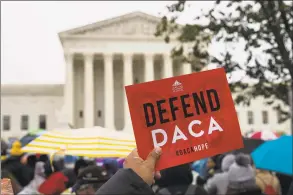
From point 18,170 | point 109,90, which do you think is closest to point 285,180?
point 18,170

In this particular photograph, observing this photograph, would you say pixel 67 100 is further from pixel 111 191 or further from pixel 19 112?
pixel 111 191

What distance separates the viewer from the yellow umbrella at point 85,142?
173 inches

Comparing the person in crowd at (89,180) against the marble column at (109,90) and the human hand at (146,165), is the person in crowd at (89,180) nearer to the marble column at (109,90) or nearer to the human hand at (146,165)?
the human hand at (146,165)

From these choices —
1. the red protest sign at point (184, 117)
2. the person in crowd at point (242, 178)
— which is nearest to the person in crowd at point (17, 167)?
the person in crowd at point (242, 178)

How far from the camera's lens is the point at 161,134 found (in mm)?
Answer: 1834

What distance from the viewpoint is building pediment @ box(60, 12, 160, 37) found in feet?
193

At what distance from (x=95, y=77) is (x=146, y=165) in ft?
199

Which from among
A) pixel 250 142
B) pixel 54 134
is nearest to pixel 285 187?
pixel 250 142

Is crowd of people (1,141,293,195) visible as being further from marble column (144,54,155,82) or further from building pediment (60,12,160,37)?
building pediment (60,12,160,37)

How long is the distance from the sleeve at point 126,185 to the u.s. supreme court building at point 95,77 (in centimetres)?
5525

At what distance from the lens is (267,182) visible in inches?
181

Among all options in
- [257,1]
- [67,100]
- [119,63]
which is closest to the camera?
[257,1]

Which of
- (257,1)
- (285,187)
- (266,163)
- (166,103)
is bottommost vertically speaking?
(285,187)

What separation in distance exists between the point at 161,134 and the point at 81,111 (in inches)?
2353
